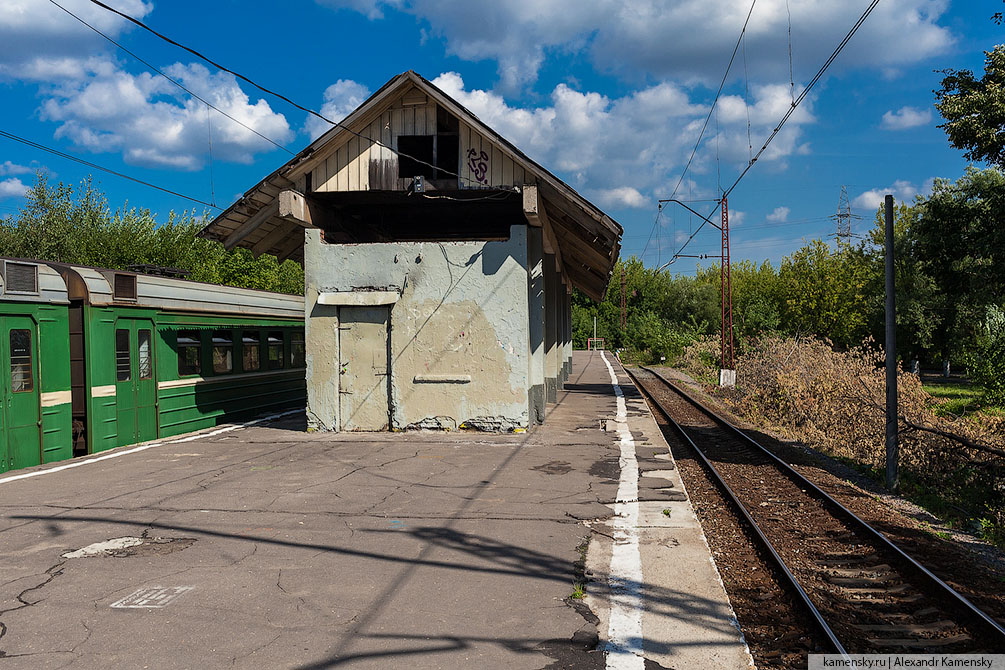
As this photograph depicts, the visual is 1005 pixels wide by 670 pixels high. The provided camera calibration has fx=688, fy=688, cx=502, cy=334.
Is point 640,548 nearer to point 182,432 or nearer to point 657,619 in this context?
point 657,619

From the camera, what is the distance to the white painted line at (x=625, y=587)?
4156 mm

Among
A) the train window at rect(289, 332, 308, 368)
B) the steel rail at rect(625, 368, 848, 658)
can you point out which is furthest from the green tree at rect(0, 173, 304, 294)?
the steel rail at rect(625, 368, 848, 658)

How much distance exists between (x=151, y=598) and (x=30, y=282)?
6774 millimetres

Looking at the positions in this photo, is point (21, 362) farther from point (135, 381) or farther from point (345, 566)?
point (345, 566)

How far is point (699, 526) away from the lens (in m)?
7.07

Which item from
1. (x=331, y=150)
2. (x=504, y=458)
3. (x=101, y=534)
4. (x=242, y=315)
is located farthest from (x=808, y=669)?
(x=242, y=315)

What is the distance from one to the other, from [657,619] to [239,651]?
2718mm

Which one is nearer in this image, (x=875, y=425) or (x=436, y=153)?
(x=875, y=425)

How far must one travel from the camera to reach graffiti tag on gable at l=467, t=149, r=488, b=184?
13141mm

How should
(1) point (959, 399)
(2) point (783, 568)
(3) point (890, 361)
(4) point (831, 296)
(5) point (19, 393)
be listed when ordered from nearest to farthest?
(2) point (783, 568) < (3) point (890, 361) < (5) point (19, 393) < (1) point (959, 399) < (4) point (831, 296)

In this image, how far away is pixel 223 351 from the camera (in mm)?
14469

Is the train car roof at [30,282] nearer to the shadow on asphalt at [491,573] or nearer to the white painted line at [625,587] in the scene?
the shadow on asphalt at [491,573]

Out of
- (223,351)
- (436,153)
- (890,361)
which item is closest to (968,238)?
(890,361)

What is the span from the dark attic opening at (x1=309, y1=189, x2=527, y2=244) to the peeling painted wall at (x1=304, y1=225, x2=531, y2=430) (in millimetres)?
1141
